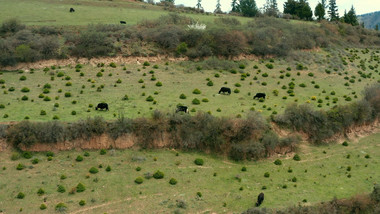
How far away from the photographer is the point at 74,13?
93.0m

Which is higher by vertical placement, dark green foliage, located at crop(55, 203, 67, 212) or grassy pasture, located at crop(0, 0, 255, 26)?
grassy pasture, located at crop(0, 0, 255, 26)

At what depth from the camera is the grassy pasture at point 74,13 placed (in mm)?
86000

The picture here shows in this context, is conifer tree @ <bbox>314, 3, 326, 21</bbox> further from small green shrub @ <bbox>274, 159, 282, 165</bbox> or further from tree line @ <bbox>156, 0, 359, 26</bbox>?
small green shrub @ <bbox>274, 159, 282, 165</bbox>

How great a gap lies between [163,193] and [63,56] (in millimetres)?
41768

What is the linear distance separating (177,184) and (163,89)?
25397 millimetres

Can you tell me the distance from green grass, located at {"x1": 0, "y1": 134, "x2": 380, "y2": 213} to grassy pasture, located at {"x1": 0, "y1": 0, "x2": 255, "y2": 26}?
4965cm

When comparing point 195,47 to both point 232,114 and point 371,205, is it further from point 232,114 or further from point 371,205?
point 371,205

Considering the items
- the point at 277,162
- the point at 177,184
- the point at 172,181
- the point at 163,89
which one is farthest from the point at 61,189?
the point at 163,89

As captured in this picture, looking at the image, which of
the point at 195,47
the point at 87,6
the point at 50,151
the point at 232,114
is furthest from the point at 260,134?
the point at 87,6

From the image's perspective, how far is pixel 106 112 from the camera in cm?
5138

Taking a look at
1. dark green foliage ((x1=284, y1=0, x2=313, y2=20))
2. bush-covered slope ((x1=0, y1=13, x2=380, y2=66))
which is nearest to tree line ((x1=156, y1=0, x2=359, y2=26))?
dark green foliage ((x1=284, y1=0, x2=313, y2=20))

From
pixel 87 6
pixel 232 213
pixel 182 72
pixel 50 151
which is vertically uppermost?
pixel 87 6

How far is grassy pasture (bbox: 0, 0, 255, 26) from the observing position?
86000mm

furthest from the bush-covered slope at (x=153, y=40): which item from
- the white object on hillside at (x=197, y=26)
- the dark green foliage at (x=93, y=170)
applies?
the dark green foliage at (x=93, y=170)
